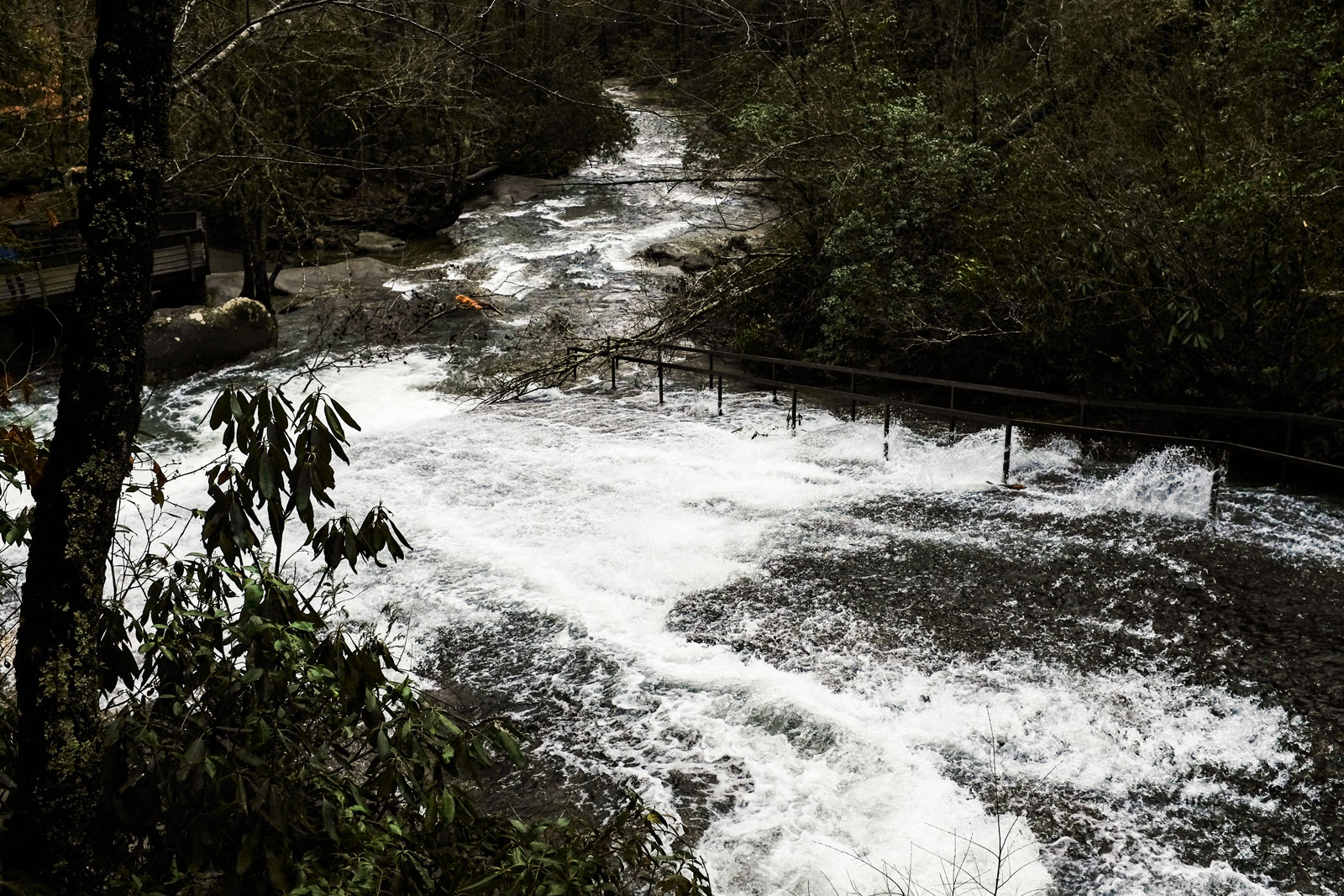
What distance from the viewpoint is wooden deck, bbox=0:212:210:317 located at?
15469 mm

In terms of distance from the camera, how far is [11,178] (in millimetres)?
17328

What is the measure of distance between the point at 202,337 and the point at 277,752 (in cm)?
1444

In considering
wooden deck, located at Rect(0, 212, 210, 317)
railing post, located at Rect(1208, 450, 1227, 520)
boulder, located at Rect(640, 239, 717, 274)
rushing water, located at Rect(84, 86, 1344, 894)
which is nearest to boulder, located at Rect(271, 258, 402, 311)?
wooden deck, located at Rect(0, 212, 210, 317)

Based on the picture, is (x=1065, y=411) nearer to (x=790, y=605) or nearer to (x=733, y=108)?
(x=790, y=605)

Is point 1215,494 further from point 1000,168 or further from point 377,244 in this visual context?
point 377,244

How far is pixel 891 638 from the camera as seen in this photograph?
304 inches

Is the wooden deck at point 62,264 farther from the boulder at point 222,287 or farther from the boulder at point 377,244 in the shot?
the boulder at point 377,244

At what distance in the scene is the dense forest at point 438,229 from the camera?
9.80 feet

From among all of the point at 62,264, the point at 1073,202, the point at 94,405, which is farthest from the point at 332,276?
the point at 94,405

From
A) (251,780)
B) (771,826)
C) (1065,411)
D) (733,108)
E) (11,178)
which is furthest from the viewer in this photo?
(733,108)

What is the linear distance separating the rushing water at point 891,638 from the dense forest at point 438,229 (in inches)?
31.5

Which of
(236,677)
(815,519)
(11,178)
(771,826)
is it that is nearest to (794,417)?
(815,519)

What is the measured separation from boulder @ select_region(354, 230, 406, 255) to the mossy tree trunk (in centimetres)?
2163

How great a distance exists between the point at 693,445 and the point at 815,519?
2.55 metres
